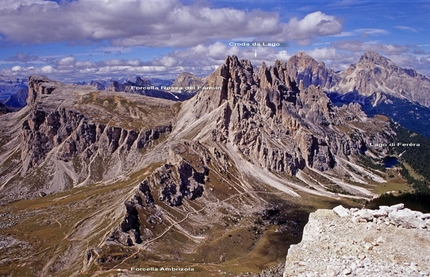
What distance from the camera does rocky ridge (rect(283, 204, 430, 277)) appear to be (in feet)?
94.0

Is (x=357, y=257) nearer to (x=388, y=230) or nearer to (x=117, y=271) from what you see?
(x=388, y=230)

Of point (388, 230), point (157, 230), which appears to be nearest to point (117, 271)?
point (157, 230)

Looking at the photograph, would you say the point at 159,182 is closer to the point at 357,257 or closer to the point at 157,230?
the point at 157,230

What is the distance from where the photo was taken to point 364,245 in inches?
1226

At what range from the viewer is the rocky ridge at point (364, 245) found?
94.0ft

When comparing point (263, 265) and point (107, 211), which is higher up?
point (107, 211)

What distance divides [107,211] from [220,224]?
59.0m

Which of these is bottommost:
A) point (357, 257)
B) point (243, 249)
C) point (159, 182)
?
point (243, 249)

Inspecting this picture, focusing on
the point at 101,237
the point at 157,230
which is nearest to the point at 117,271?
the point at 101,237

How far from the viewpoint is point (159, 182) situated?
19912 centimetres

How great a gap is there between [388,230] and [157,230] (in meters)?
146

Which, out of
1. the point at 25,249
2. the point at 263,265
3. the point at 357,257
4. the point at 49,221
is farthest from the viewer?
the point at 49,221

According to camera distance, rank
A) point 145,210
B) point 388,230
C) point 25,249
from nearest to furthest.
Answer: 1. point 388,230
2. point 25,249
3. point 145,210

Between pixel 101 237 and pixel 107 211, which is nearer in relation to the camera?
pixel 101 237
